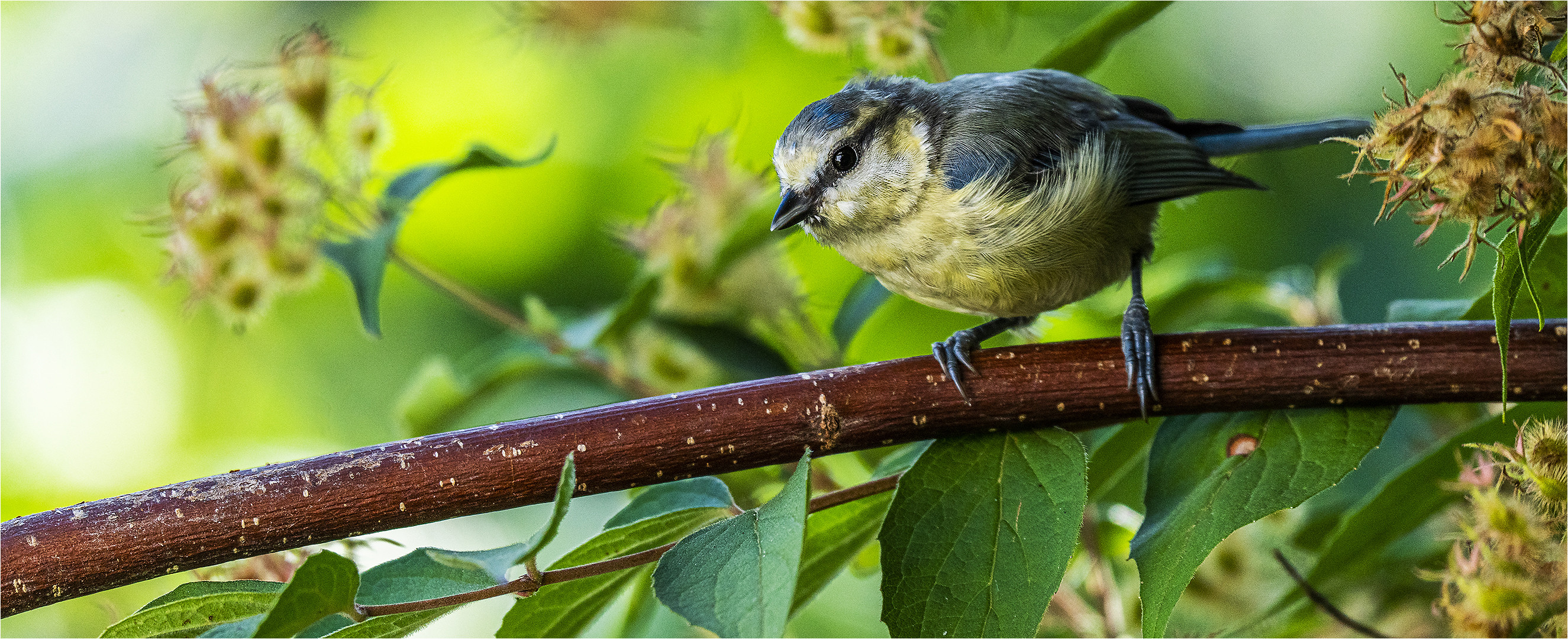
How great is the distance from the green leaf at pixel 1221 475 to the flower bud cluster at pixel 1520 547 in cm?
12

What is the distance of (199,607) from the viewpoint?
0.96 m

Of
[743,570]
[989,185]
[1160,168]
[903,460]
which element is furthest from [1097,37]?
[743,570]

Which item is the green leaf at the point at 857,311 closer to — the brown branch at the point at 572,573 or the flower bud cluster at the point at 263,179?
the brown branch at the point at 572,573

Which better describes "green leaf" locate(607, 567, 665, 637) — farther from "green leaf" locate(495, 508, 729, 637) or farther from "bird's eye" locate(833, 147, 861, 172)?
"bird's eye" locate(833, 147, 861, 172)

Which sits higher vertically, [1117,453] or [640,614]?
[640,614]

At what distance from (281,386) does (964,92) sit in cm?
235

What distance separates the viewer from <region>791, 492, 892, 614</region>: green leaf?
1193mm

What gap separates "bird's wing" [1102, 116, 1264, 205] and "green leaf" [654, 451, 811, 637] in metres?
0.95

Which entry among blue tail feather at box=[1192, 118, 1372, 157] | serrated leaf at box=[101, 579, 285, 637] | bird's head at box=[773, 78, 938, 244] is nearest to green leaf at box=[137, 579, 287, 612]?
serrated leaf at box=[101, 579, 285, 637]

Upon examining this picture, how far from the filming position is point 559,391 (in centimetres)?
207

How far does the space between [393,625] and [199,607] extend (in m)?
0.20

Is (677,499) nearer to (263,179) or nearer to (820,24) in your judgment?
(820,24)

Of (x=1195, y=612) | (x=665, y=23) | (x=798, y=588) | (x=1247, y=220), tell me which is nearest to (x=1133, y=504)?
(x=1195, y=612)

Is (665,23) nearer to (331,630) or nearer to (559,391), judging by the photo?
(559,391)
